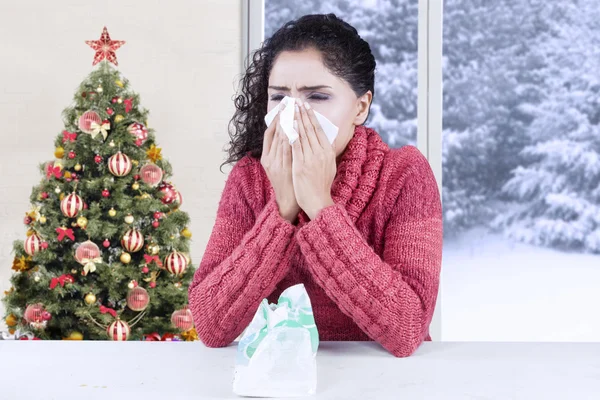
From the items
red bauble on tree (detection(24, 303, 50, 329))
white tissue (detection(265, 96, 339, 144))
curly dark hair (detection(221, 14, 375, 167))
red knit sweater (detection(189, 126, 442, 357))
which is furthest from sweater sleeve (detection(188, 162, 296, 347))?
red bauble on tree (detection(24, 303, 50, 329))

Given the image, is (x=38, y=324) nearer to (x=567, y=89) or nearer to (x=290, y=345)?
(x=290, y=345)

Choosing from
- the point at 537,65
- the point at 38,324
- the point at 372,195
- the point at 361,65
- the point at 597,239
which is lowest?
the point at 38,324

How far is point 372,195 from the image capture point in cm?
152

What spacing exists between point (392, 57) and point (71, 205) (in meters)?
1.85

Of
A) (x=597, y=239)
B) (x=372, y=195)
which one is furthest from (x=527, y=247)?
(x=372, y=195)

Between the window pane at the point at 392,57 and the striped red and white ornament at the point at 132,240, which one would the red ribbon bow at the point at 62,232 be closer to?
the striped red and white ornament at the point at 132,240

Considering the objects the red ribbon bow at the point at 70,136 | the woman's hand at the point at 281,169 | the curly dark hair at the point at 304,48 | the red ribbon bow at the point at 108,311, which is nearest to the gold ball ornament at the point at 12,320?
the red ribbon bow at the point at 108,311

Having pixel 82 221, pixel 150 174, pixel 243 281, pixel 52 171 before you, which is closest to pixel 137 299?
pixel 82 221

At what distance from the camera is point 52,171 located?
9.32ft

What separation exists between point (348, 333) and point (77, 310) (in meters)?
1.60

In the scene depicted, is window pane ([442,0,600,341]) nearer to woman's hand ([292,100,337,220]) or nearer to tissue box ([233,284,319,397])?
woman's hand ([292,100,337,220])

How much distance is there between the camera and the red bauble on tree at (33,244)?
278 cm

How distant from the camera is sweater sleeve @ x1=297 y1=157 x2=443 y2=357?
125 centimetres

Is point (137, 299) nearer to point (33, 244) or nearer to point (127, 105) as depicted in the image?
point (33, 244)
